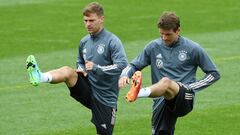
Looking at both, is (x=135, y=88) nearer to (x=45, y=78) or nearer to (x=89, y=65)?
(x=89, y=65)

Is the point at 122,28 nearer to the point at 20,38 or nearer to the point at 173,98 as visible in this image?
the point at 20,38

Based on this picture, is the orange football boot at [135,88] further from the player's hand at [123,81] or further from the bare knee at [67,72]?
the bare knee at [67,72]

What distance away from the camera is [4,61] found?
18359mm

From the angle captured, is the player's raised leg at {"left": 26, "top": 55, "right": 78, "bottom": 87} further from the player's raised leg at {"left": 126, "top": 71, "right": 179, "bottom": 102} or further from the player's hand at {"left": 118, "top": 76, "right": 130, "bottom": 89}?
the player's raised leg at {"left": 126, "top": 71, "right": 179, "bottom": 102}

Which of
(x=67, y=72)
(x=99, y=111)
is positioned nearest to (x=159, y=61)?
(x=67, y=72)

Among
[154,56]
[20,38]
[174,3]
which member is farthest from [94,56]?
[174,3]

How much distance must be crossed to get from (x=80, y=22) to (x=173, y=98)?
12856 millimetres

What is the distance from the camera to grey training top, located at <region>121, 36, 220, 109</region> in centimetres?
1063

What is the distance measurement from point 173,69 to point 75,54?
27.7ft

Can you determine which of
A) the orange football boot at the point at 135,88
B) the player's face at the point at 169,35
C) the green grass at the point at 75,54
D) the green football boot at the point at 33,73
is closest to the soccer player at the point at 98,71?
the green football boot at the point at 33,73

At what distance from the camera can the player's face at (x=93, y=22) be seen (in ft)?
37.2

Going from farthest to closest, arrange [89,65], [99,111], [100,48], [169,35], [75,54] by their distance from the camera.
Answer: [75,54]
[99,111]
[100,48]
[89,65]
[169,35]

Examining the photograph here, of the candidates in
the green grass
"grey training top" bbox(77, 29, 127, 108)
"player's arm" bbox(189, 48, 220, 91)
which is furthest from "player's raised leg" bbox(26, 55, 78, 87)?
the green grass

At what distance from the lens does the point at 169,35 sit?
10.5 metres
